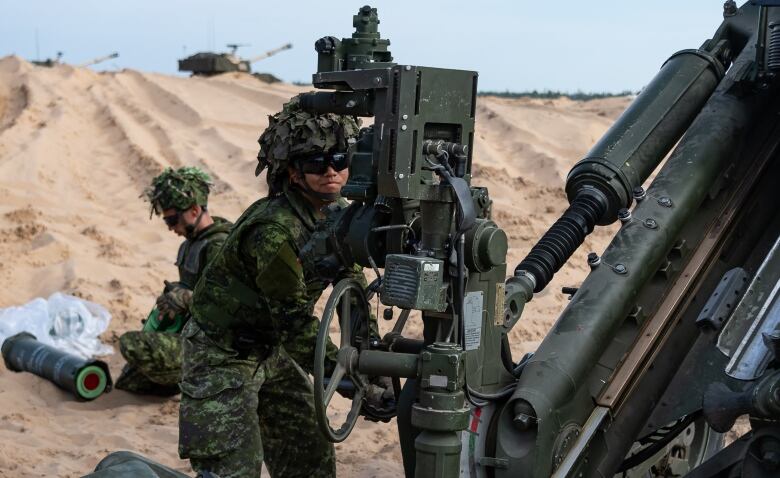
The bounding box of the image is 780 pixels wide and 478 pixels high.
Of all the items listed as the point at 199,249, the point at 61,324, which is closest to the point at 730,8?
the point at 199,249

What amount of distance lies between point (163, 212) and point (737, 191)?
11.5 ft

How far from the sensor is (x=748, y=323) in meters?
4.36

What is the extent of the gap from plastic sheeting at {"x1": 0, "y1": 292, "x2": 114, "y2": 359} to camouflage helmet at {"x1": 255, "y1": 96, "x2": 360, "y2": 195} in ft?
13.7

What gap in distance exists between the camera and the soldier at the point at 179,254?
706 cm

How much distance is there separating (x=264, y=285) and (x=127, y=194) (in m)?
9.86

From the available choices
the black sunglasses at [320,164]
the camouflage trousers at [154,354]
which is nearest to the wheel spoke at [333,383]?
the black sunglasses at [320,164]

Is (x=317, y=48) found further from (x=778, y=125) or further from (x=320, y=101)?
(x=778, y=125)

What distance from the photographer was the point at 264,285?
4.48m

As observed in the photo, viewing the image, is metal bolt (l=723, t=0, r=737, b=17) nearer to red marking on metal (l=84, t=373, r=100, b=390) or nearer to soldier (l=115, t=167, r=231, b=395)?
soldier (l=115, t=167, r=231, b=395)

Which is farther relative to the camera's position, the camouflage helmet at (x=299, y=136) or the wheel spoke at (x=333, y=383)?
the camouflage helmet at (x=299, y=136)

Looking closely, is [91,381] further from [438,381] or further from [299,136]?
[438,381]

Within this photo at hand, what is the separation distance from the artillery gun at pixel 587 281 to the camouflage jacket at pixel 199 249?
2.39 m

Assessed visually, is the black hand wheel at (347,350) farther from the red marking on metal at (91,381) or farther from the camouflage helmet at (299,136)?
the red marking on metal at (91,381)

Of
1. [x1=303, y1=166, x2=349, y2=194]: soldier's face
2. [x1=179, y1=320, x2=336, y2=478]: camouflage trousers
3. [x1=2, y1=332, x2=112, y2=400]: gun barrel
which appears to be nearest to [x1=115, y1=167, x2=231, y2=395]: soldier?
[x1=2, y1=332, x2=112, y2=400]: gun barrel
